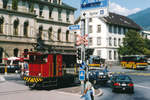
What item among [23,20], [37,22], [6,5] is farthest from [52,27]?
[6,5]

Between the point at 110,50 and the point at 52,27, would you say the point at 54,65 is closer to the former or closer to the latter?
the point at 52,27

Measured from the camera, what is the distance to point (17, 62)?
3875 centimetres

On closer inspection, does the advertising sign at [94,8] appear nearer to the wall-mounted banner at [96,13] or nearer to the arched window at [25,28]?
the wall-mounted banner at [96,13]

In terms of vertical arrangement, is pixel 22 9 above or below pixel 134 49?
above

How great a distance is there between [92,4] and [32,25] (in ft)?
96.6

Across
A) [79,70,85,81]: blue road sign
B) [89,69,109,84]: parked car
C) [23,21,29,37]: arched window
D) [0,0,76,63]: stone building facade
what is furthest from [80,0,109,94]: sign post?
[23,21,29,37]: arched window

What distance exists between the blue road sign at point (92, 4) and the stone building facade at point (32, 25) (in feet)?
53.4

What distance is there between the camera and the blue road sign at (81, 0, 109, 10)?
15.8m

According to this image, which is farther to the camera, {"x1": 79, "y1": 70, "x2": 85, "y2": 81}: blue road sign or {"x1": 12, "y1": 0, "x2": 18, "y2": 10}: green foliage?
{"x1": 12, "y1": 0, "x2": 18, "y2": 10}: green foliage

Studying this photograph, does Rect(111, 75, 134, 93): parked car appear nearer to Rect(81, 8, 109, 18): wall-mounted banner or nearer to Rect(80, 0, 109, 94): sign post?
Rect(80, 0, 109, 94): sign post

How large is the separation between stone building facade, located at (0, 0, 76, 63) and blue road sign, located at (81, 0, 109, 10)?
16.3 m

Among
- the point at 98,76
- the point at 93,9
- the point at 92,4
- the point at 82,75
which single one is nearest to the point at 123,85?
the point at 82,75

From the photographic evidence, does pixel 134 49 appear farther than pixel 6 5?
Yes

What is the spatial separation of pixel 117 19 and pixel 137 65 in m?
24.8
